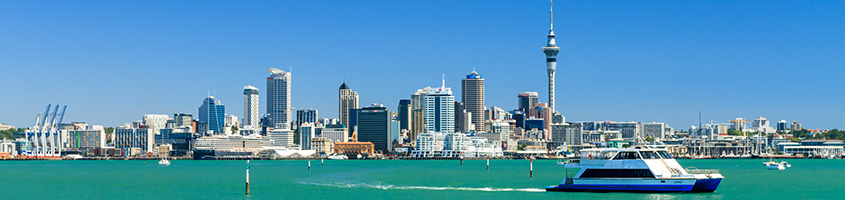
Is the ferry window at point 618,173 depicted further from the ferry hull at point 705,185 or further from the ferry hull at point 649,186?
the ferry hull at point 705,185

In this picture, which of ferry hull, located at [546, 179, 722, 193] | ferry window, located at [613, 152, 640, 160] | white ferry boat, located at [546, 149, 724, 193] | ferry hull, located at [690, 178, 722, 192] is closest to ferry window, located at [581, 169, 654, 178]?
white ferry boat, located at [546, 149, 724, 193]

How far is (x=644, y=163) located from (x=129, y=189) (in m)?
43.3

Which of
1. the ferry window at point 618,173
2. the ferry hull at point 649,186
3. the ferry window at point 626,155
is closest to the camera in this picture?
the ferry hull at point 649,186

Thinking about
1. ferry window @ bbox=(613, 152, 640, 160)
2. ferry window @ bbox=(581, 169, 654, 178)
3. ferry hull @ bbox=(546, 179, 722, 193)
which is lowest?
ferry hull @ bbox=(546, 179, 722, 193)

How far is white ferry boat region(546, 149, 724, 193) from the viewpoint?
6544 centimetres

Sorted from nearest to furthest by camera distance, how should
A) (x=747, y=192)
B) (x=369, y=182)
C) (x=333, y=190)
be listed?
1. (x=747, y=192)
2. (x=333, y=190)
3. (x=369, y=182)

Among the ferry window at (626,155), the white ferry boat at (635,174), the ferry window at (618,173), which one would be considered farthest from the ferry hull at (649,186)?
the ferry window at (626,155)

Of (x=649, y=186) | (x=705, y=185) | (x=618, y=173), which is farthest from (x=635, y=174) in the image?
(x=705, y=185)

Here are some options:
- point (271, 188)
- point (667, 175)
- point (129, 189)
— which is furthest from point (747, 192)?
point (129, 189)

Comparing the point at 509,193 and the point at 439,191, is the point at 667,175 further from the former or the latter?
the point at 439,191

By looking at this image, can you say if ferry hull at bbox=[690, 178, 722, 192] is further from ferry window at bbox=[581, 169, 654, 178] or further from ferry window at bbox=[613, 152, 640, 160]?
ferry window at bbox=[613, 152, 640, 160]

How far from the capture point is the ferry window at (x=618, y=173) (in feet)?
216

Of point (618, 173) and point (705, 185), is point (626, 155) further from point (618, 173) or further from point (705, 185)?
point (705, 185)

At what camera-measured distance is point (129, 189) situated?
289 ft
